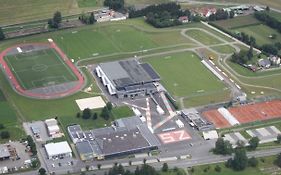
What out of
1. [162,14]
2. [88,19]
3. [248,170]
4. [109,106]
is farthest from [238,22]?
[248,170]

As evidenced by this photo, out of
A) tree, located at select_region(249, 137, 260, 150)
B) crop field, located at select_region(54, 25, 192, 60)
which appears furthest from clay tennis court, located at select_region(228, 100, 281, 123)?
crop field, located at select_region(54, 25, 192, 60)

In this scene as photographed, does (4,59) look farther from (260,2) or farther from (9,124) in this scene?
(260,2)

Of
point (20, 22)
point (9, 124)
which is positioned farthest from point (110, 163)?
point (20, 22)

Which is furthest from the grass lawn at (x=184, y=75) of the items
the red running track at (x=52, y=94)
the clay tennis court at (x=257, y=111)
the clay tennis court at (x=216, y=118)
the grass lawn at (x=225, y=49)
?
the red running track at (x=52, y=94)

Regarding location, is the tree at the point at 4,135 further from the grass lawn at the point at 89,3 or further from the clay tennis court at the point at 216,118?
the grass lawn at the point at 89,3

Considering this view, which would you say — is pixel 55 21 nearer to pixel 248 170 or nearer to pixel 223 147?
pixel 223 147
